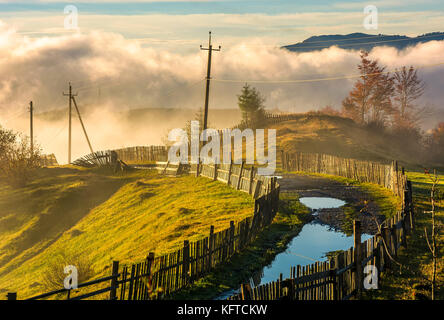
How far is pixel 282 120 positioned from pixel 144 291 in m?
60.8

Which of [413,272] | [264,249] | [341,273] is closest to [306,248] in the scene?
[264,249]

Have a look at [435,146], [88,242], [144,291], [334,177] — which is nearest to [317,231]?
[144,291]

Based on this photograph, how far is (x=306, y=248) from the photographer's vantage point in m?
16.7

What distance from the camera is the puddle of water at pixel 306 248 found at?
14.2 m

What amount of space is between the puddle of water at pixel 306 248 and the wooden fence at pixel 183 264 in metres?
1.36

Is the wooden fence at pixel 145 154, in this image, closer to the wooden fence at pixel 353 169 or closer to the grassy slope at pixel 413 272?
the wooden fence at pixel 353 169

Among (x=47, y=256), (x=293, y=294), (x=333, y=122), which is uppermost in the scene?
(x=333, y=122)

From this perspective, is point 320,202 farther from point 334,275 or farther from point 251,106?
point 251,106

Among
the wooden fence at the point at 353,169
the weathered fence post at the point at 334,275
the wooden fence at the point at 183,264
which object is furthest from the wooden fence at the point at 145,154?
the weathered fence post at the point at 334,275

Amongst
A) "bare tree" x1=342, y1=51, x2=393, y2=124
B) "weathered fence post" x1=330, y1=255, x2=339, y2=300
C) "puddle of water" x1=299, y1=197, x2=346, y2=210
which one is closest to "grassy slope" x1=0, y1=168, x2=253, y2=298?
"puddle of water" x1=299, y1=197, x2=346, y2=210

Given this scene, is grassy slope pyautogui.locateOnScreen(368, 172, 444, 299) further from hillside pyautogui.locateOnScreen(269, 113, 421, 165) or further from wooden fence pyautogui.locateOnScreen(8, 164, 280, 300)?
hillside pyautogui.locateOnScreen(269, 113, 421, 165)

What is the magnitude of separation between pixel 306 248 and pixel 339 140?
44.6m

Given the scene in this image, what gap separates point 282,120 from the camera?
71.2 metres
